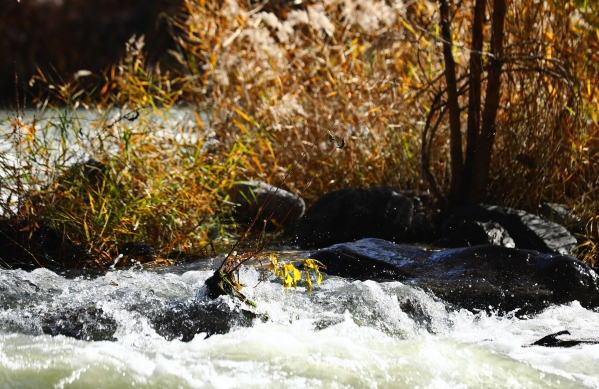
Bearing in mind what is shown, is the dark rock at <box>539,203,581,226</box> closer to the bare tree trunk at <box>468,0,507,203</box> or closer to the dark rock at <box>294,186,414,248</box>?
the bare tree trunk at <box>468,0,507,203</box>

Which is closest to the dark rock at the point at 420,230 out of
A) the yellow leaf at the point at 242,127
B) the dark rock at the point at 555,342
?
the yellow leaf at the point at 242,127

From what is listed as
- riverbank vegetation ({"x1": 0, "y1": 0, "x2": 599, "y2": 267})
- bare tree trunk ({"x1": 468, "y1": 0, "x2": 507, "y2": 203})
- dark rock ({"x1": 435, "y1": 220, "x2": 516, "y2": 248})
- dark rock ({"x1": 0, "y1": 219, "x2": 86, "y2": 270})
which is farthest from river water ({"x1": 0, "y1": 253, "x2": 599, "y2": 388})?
bare tree trunk ({"x1": 468, "y1": 0, "x2": 507, "y2": 203})

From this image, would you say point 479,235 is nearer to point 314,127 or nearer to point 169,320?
point 314,127

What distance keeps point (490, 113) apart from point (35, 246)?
A: 109 inches

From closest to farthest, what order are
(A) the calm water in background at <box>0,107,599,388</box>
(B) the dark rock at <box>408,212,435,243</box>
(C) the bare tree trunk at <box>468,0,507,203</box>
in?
(A) the calm water in background at <box>0,107,599,388</box>
(C) the bare tree trunk at <box>468,0,507,203</box>
(B) the dark rock at <box>408,212,435,243</box>

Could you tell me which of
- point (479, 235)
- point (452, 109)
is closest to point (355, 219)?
point (479, 235)

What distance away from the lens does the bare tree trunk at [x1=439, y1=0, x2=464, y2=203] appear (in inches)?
204

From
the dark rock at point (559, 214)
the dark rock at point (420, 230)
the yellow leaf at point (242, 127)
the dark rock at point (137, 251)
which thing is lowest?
the dark rock at point (137, 251)

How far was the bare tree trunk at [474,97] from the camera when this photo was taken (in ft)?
17.0

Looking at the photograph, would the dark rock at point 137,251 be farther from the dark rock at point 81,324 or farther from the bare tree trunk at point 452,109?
the bare tree trunk at point 452,109

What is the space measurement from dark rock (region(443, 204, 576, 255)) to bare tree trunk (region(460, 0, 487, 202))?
35 centimetres

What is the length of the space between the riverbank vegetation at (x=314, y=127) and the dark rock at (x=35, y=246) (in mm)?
39

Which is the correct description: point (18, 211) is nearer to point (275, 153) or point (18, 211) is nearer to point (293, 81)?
point (275, 153)

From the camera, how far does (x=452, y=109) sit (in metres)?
5.30
